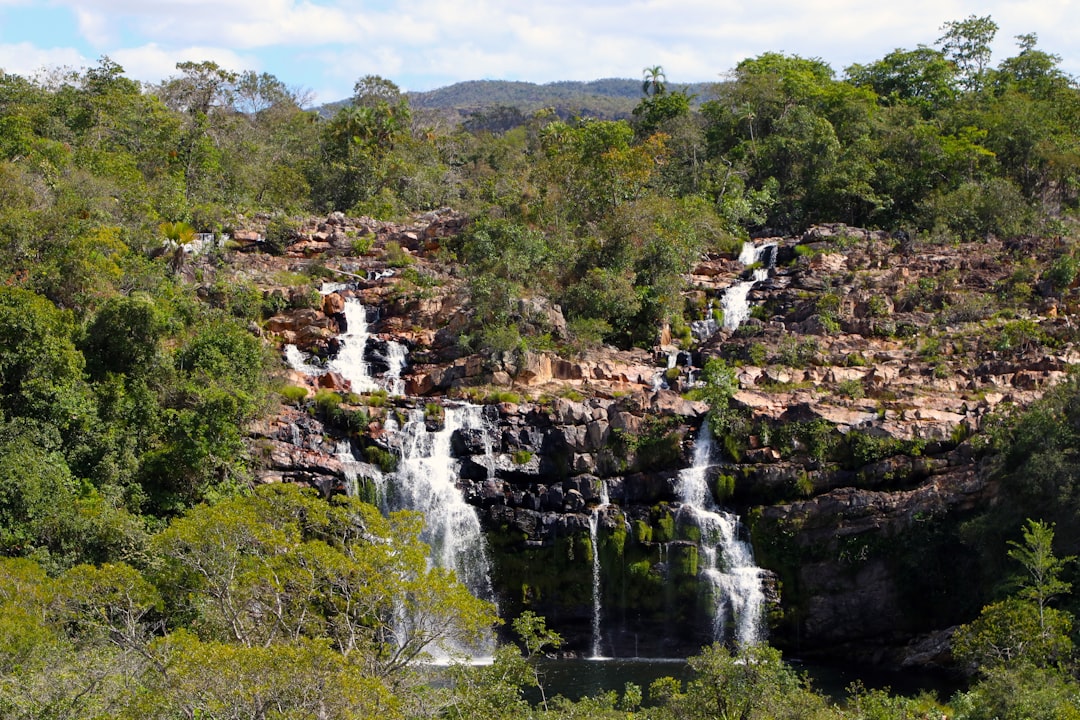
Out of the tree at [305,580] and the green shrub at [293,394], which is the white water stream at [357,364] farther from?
the tree at [305,580]

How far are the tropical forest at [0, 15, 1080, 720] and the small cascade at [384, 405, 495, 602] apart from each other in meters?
0.12

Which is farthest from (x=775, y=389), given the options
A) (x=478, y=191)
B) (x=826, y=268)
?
(x=478, y=191)

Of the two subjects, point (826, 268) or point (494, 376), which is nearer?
point (494, 376)

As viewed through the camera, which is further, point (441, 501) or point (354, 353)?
point (354, 353)

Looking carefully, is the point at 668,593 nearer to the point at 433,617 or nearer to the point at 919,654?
the point at 919,654

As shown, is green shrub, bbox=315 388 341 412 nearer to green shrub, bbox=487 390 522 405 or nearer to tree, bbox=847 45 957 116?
green shrub, bbox=487 390 522 405

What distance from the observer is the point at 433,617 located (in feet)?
86.6

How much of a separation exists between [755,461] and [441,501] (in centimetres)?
1058

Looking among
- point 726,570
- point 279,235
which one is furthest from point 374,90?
point 726,570

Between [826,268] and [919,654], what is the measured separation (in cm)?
2008

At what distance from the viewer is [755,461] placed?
131 ft

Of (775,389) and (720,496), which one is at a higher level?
(775,389)

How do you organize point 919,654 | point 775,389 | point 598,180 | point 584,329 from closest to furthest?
1. point 919,654
2. point 775,389
3. point 584,329
4. point 598,180

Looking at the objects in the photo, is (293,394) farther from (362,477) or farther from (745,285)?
(745,285)
